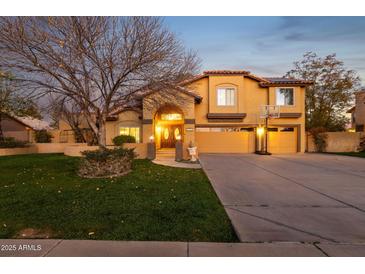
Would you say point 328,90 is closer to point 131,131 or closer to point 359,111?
point 359,111

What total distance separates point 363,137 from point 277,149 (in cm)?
876

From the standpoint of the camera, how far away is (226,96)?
737 inches

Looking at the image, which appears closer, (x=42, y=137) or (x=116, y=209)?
(x=116, y=209)

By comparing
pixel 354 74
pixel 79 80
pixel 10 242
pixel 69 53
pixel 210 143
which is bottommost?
pixel 10 242

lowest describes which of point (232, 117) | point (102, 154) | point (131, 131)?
point (102, 154)

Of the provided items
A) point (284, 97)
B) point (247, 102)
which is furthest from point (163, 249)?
point (284, 97)

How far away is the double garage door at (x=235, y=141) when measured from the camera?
19.1 meters

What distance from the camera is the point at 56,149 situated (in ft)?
64.9

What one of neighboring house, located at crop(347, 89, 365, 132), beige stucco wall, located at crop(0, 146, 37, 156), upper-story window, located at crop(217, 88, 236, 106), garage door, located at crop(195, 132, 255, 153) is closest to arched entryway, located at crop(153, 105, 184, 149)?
garage door, located at crop(195, 132, 255, 153)

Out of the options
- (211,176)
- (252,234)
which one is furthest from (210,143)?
(252,234)

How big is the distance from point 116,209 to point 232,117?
15.1m

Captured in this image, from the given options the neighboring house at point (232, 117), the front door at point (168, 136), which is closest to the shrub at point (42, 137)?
the neighboring house at point (232, 117)

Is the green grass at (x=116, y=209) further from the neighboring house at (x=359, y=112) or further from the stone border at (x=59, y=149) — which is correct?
the neighboring house at (x=359, y=112)
